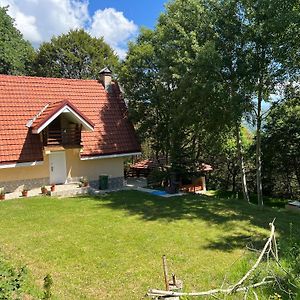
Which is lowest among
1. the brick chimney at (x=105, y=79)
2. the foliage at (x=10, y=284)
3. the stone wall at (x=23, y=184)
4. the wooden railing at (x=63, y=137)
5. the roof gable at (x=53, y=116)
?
the foliage at (x=10, y=284)

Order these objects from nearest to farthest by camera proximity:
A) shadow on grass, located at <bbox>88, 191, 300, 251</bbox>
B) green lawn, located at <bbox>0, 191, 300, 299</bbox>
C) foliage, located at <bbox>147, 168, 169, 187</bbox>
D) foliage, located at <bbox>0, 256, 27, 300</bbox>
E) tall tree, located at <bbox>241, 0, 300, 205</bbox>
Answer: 1. foliage, located at <bbox>0, 256, 27, 300</bbox>
2. green lawn, located at <bbox>0, 191, 300, 299</bbox>
3. shadow on grass, located at <bbox>88, 191, 300, 251</bbox>
4. tall tree, located at <bbox>241, 0, 300, 205</bbox>
5. foliage, located at <bbox>147, 168, 169, 187</bbox>

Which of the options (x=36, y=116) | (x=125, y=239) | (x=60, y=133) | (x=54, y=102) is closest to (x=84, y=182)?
(x=60, y=133)

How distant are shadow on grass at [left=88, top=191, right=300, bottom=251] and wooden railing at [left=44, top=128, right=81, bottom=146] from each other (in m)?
3.50

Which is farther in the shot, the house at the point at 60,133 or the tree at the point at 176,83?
the house at the point at 60,133

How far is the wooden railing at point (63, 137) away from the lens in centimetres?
1796

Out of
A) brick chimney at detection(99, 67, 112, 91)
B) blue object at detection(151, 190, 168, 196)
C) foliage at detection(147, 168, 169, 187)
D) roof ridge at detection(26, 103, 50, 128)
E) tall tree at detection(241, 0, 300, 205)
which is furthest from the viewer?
brick chimney at detection(99, 67, 112, 91)

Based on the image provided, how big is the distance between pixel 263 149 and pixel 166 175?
29.4 feet

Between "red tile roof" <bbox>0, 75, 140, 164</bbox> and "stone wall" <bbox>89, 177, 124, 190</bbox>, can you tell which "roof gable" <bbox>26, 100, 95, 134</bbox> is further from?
"stone wall" <bbox>89, 177, 124, 190</bbox>

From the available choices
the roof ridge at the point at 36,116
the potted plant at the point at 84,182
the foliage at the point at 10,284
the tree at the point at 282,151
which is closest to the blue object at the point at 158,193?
the potted plant at the point at 84,182

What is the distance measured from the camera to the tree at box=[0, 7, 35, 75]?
31891 mm

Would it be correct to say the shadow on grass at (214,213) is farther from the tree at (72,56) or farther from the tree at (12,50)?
the tree at (72,56)

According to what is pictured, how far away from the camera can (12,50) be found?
3272 cm

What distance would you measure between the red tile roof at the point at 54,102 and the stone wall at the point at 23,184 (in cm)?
122

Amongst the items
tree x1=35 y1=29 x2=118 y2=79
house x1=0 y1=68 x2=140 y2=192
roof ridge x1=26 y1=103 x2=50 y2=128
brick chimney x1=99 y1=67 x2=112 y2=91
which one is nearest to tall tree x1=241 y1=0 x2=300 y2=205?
house x1=0 y1=68 x2=140 y2=192
